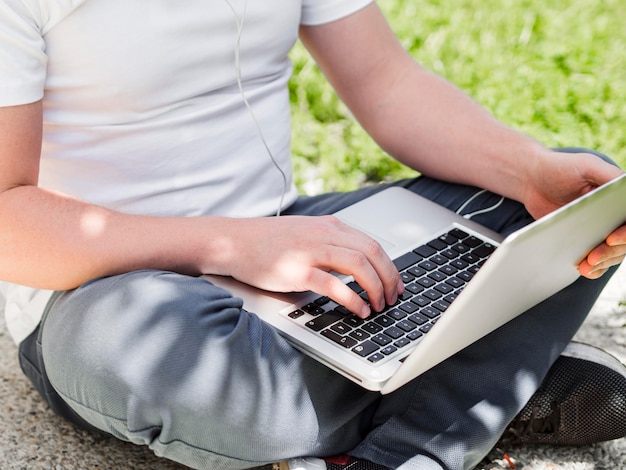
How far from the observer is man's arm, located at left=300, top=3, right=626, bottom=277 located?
73.3 inches

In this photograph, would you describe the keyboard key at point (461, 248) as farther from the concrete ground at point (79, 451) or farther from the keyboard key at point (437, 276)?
the concrete ground at point (79, 451)

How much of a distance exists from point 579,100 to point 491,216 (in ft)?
4.92

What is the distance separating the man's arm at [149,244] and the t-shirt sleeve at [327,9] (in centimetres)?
63

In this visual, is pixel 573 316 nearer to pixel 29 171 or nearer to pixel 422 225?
pixel 422 225

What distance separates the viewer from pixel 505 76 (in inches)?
132

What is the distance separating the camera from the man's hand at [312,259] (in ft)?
4.79

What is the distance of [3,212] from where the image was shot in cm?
147

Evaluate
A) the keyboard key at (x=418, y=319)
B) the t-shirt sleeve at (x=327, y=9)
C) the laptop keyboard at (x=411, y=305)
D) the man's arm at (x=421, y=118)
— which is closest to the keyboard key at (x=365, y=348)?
the laptop keyboard at (x=411, y=305)

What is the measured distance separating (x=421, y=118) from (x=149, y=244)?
0.76 metres

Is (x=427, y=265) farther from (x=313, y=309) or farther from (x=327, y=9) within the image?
(x=327, y=9)

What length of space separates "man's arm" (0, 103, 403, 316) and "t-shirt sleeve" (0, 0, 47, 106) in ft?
0.08

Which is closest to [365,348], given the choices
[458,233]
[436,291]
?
[436,291]

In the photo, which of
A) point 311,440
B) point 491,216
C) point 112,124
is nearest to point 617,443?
point 491,216

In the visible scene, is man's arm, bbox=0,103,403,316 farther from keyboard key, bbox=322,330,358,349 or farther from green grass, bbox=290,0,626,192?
green grass, bbox=290,0,626,192
